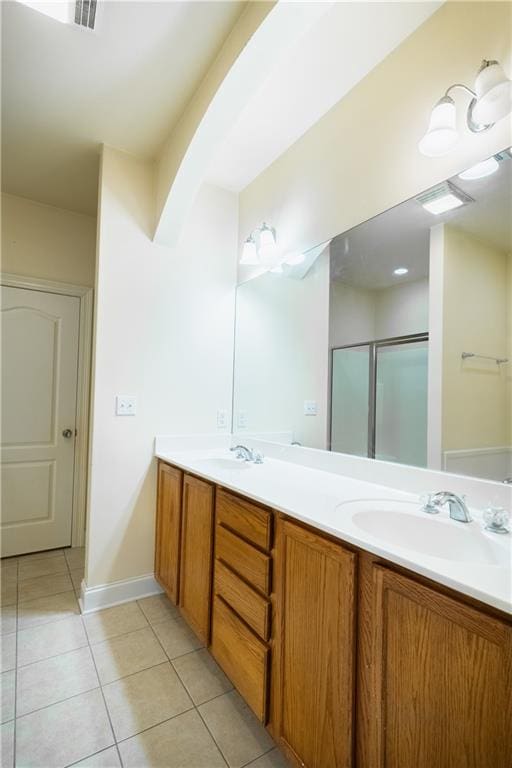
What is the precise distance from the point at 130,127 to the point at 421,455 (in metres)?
2.26

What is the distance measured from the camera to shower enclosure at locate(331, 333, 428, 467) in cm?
140

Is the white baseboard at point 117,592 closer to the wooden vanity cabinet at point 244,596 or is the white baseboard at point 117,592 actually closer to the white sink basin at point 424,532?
the wooden vanity cabinet at point 244,596

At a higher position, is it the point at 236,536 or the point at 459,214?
the point at 459,214

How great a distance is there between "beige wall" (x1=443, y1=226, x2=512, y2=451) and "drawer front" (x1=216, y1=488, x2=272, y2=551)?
724 millimetres

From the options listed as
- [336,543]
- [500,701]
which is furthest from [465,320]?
[500,701]

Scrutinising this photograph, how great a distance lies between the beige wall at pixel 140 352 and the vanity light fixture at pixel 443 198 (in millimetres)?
1485

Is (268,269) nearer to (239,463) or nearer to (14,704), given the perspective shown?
(239,463)

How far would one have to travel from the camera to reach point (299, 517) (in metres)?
1.07

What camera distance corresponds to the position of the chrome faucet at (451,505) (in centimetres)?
108

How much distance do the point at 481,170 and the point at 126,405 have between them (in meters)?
2.01

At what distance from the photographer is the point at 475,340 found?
124 cm

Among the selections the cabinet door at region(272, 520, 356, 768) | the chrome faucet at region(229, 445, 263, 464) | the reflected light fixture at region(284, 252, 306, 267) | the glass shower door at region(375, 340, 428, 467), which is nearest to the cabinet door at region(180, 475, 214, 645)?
the chrome faucet at region(229, 445, 263, 464)

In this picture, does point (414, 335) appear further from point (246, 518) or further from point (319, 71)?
point (319, 71)

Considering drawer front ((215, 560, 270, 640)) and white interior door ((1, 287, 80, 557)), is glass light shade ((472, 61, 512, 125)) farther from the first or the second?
white interior door ((1, 287, 80, 557))
